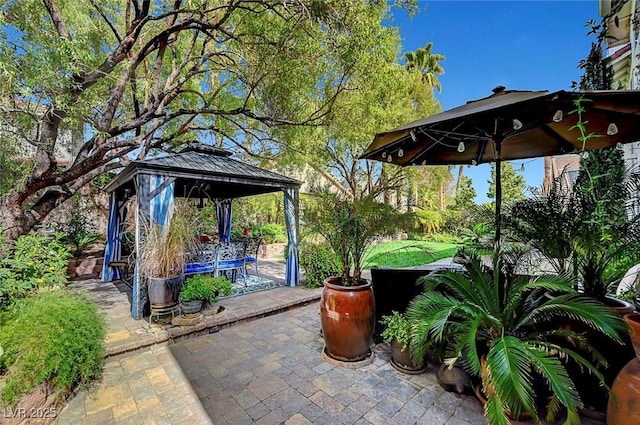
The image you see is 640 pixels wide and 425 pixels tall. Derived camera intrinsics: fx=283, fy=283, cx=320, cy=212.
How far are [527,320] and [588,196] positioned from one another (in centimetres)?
126

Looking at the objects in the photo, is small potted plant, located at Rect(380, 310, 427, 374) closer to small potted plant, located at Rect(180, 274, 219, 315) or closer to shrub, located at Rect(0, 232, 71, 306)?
small potted plant, located at Rect(180, 274, 219, 315)

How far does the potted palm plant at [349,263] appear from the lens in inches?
119

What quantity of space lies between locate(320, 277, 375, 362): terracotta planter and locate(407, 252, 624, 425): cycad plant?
61 cm

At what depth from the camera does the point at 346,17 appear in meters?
5.26

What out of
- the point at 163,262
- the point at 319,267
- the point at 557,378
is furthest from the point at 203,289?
the point at 557,378

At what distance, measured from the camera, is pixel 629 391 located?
1670mm

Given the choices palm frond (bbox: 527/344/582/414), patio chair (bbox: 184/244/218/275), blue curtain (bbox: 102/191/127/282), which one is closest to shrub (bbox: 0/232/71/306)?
patio chair (bbox: 184/244/218/275)

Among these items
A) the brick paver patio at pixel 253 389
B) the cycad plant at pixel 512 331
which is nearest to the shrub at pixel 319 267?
the brick paver patio at pixel 253 389

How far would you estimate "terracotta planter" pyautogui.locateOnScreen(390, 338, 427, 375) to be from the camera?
2883 mm

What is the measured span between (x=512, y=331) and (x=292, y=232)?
14.8 feet

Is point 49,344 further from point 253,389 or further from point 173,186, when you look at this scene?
point 173,186

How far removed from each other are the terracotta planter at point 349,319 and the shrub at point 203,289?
1.94 meters

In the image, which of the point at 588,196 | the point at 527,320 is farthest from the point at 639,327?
the point at 588,196

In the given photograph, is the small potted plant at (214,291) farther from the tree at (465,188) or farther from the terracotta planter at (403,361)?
the tree at (465,188)
